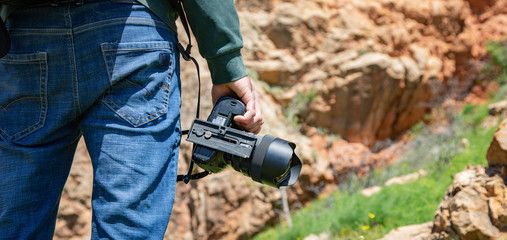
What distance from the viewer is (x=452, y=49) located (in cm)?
593

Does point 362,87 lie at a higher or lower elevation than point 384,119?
higher

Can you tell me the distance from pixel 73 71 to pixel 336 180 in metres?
4.25

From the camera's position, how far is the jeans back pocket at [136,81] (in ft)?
3.69

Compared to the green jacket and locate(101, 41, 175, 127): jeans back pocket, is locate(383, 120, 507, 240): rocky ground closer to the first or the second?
the green jacket

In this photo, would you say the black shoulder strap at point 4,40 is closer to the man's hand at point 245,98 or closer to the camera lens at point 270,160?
the man's hand at point 245,98

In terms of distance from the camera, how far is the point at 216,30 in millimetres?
1274

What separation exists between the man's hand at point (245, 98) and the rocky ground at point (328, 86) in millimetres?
2897

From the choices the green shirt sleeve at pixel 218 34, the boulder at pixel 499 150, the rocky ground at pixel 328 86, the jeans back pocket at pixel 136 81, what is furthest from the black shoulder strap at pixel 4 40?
the rocky ground at pixel 328 86

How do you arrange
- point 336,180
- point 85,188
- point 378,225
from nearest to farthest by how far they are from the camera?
1. point 378,225
2. point 85,188
3. point 336,180

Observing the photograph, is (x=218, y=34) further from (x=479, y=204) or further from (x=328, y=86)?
(x=328, y=86)

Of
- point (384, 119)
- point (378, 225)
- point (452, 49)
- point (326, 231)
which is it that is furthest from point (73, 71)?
point (452, 49)

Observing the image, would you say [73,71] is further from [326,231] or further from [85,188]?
[85,188]

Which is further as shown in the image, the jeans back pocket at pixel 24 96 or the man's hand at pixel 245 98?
the man's hand at pixel 245 98

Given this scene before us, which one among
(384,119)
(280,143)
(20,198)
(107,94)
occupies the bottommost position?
(384,119)
